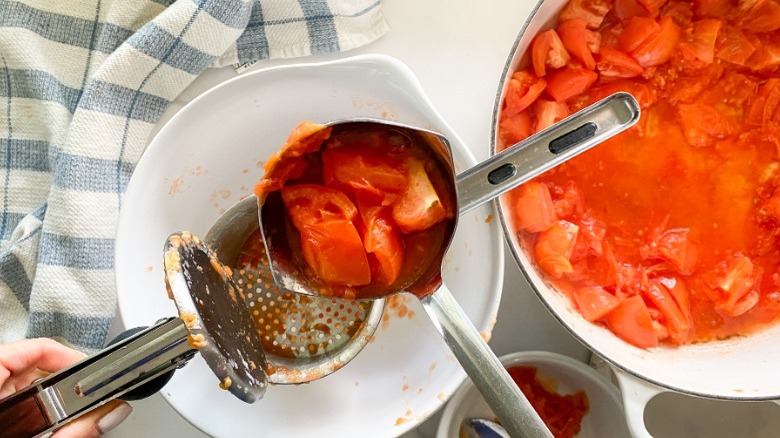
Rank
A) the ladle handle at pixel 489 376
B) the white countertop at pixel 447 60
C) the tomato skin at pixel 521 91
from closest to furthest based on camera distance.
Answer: the ladle handle at pixel 489 376
the tomato skin at pixel 521 91
the white countertop at pixel 447 60

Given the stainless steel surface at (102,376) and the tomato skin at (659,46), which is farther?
the tomato skin at (659,46)

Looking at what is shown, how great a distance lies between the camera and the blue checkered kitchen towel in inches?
42.2

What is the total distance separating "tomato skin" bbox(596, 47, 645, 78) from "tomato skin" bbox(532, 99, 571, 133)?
8 centimetres

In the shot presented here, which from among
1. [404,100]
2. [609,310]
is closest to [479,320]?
[609,310]

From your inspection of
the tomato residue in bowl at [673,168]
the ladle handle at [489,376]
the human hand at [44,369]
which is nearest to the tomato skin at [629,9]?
the tomato residue in bowl at [673,168]

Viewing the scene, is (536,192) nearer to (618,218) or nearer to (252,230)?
(618,218)

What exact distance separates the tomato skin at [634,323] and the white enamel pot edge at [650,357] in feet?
0.04

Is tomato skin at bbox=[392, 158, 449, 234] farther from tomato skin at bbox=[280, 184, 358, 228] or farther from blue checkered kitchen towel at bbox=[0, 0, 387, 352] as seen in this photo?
blue checkered kitchen towel at bbox=[0, 0, 387, 352]

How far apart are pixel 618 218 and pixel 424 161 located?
1.20 ft

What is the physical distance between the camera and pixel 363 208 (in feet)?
2.85

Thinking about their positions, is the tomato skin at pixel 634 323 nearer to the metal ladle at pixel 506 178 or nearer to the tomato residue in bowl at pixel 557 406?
the tomato residue in bowl at pixel 557 406

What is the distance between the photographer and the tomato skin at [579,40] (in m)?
1.01

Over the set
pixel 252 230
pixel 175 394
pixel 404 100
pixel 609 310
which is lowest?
pixel 609 310

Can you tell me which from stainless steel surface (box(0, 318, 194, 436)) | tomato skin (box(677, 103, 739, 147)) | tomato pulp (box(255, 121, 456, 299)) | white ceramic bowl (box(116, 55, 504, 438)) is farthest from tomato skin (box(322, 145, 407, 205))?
tomato skin (box(677, 103, 739, 147))
